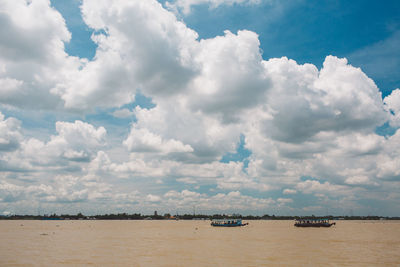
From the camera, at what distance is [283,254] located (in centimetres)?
5181

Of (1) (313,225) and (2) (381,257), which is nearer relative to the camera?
(2) (381,257)

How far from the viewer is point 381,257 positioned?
50.0 metres

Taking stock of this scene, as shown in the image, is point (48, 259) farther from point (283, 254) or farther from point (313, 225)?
point (313, 225)

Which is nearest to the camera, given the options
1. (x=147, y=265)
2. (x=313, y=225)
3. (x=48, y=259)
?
(x=147, y=265)

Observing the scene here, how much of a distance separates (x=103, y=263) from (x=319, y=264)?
28.6 metres

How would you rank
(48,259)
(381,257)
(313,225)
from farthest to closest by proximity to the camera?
(313,225) → (381,257) → (48,259)

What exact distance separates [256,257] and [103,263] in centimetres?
2197

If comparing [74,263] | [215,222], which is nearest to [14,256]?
[74,263]

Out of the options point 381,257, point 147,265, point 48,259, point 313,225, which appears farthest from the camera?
point 313,225

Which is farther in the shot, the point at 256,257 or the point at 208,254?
the point at 208,254

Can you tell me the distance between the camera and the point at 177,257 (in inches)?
1928

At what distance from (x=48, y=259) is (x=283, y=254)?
3535cm

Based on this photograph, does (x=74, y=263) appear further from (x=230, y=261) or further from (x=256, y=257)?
(x=256, y=257)

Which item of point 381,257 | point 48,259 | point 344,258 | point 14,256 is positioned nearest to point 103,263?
point 48,259
